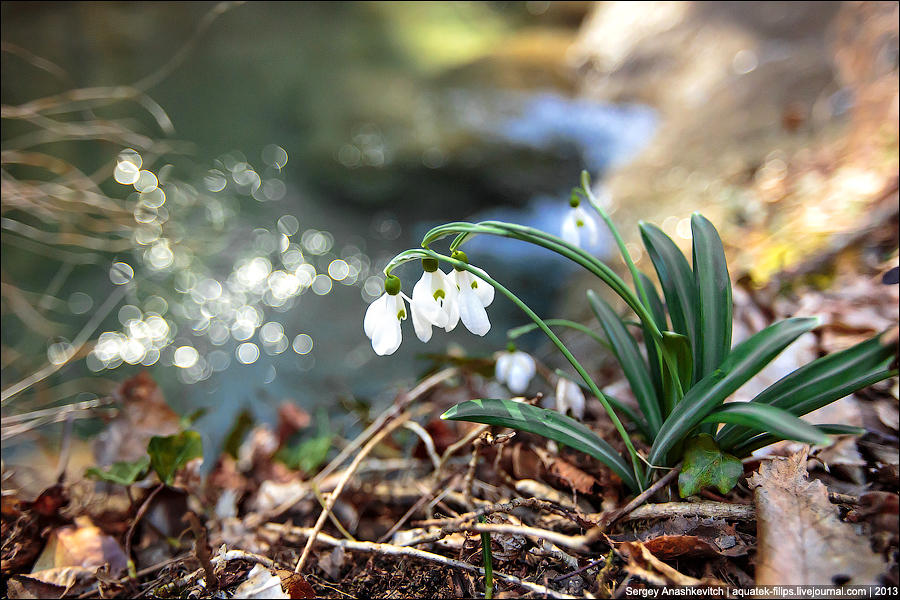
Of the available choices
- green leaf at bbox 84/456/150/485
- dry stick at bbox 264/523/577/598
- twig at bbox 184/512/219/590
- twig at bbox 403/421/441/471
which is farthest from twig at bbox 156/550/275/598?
twig at bbox 403/421/441/471

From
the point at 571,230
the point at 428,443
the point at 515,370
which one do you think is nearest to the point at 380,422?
the point at 428,443

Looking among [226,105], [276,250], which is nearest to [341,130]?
[226,105]

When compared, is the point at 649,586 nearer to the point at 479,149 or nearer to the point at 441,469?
the point at 441,469

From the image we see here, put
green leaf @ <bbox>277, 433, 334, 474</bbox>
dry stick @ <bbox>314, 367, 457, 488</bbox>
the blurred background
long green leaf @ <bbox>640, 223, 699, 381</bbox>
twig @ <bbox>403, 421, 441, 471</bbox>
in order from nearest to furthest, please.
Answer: long green leaf @ <bbox>640, 223, 699, 381</bbox> → twig @ <bbox>403, 421, 441, 471</bbox> → dry stick @ <bbox>314, 367, 457, 488</bbox> → green leaf @ <bbox>277, 433, 334, 474</bbox> → the blurred background

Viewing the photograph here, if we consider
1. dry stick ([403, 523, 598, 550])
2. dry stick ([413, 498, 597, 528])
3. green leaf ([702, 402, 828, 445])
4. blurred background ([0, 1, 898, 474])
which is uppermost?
blurred background ([0, 1, 898, 474])

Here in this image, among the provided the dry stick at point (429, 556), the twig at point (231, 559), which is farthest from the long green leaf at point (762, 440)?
the twig at point (231, 559)

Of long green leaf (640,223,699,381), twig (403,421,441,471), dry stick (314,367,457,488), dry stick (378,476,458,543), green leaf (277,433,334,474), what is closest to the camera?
long green leaf (640,223,699,381)

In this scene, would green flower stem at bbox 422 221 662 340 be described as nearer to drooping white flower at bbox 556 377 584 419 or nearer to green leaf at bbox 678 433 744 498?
green leaf at bbox 678 433 744 498

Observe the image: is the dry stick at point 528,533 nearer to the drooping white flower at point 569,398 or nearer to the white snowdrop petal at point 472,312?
the white snowdrop petal at point 472,312

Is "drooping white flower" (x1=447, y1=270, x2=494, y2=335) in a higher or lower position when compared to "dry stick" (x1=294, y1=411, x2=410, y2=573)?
higher
